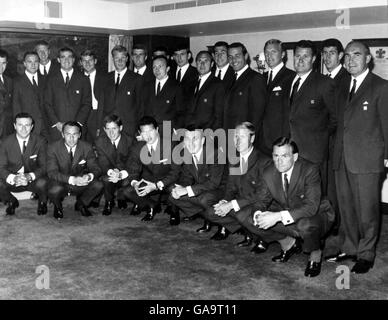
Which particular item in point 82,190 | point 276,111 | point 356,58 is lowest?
point 82,190

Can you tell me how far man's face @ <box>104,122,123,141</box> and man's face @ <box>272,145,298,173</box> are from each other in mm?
2208

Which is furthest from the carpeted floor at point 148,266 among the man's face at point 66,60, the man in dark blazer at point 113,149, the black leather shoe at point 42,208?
the man's face at point 66,60

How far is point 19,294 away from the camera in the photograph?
3.10 m

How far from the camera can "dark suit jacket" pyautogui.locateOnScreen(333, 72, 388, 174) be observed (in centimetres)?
353

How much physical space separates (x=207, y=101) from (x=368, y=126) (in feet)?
6.50

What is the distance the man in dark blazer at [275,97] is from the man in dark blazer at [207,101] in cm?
65

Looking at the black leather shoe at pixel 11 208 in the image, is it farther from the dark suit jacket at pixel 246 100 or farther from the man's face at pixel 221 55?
the man's face at pixel 221 55

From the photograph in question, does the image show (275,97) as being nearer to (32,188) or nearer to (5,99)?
(32,188)

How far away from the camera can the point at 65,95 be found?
572 cm

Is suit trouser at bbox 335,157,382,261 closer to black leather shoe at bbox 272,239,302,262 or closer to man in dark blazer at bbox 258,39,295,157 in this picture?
black leather shoe at bbox 272,239,302,262

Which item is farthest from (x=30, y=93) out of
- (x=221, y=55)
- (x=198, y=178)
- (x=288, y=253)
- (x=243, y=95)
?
(x=288, y=253)

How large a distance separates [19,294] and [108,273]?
0.63 m

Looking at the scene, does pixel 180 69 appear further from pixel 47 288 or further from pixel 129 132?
pixel 47 288

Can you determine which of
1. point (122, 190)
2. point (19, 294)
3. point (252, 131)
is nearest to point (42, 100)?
point (122, 190)
